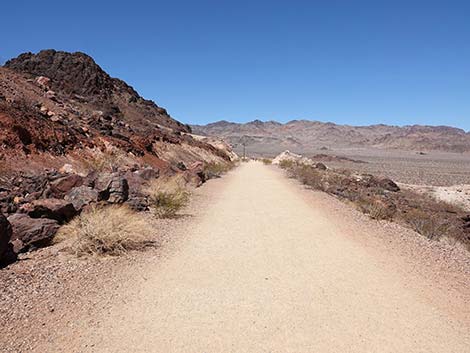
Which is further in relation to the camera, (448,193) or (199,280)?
(448,193)

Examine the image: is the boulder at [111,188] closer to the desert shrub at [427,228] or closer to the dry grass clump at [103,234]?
the dry grass clump at [103,234]

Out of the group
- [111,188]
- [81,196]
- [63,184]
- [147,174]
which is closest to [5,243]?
[81,196]

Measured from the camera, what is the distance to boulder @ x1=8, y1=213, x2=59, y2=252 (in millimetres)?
7098

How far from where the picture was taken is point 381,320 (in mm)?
4910

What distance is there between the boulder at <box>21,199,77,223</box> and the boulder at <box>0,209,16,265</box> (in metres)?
1.34

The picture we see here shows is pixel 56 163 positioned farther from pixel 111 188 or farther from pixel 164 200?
pixel 111 188

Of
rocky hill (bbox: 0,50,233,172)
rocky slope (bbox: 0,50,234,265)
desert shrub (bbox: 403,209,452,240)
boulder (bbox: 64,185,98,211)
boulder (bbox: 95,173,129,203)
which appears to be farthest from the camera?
rocky hill (bbox: 0,50,233,172)

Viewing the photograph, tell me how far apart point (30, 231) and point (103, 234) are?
130 centimetres

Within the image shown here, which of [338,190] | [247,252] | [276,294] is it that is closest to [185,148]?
[338,190]

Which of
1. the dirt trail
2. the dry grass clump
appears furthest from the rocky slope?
the dirt trail

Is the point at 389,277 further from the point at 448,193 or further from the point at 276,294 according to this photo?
the point at 448,193

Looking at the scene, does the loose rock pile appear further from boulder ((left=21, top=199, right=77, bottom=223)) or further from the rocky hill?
the rocky hill

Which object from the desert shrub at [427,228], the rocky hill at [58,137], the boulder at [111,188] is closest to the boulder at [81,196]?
the boulder at [111,188]

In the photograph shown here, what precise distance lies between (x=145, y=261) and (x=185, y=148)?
99.9 ft
